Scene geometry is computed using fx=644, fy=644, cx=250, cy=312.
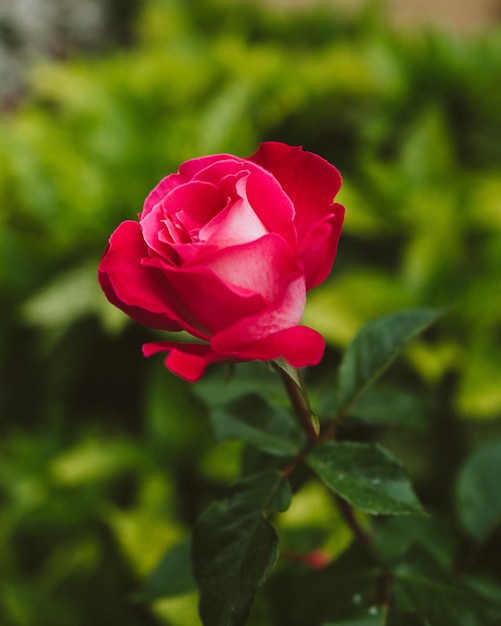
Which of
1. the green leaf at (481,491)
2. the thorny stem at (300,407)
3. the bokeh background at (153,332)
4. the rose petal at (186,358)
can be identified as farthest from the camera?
the bokeh background at (153,332)

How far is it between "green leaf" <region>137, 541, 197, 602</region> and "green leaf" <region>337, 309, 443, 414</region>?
24cm

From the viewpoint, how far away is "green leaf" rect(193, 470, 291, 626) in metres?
0.42

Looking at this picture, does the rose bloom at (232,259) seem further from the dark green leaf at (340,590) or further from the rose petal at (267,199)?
the dark green leaf at (340,590)

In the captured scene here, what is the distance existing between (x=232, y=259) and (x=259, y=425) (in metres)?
0.23

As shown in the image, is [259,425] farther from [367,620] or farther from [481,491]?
[481,491]

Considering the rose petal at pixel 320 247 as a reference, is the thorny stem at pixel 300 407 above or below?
below

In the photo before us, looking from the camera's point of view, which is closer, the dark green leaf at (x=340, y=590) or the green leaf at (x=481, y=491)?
the dark green leaf at (x=340, y=590)

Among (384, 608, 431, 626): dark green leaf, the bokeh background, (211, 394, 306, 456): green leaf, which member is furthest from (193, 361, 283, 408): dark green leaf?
(384, 608, 431, 626): dark green leaf

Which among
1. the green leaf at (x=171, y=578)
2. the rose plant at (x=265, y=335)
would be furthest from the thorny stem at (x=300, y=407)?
the green leaf at (x=171, y=578)

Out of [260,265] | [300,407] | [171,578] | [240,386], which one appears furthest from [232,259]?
[171,578]

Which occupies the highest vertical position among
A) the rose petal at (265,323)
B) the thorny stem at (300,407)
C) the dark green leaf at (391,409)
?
the rose petal at (265,323)

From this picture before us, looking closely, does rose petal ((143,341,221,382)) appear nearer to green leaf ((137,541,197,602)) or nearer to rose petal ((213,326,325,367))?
rose petal ((213,326,325,367))

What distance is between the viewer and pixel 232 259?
1.30 ft

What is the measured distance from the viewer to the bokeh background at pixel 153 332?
4.19 feet
